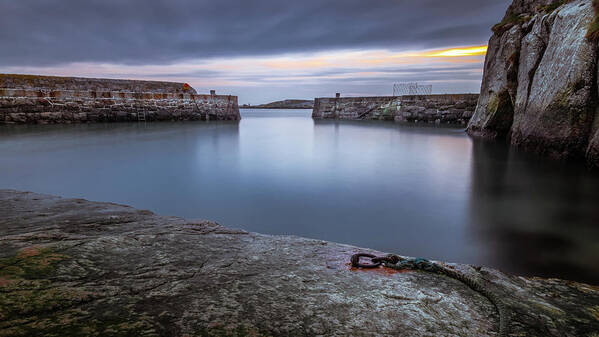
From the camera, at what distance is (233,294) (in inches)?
49.7

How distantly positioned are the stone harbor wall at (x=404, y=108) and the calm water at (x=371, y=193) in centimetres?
992

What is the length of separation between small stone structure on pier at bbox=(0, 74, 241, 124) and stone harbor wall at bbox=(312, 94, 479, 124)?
306 inches

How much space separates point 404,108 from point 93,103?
16.9 metres

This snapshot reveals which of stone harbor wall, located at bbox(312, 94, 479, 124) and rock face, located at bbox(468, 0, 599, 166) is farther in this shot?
stone harbor wall, located at bbox(312, 94, 479, 124)

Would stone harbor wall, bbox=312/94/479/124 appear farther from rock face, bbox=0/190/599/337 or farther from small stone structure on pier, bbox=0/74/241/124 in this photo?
rock face, bbox=0/190/599/337

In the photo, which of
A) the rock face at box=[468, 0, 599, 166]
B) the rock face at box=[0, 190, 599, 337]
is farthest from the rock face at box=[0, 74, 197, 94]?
the rock face at box=[0, 190, 599, 337]

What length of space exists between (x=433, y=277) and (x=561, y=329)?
0.54m

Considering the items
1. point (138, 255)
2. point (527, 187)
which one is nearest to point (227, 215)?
point (138, 255)

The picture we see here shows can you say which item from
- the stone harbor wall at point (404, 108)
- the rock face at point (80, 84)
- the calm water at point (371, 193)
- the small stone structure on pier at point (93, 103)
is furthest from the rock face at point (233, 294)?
the rock face at point (80, 84)

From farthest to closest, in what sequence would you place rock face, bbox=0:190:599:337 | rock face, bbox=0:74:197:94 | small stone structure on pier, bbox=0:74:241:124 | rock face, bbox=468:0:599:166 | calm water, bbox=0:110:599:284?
rock face, bbox=0:74:197:94 → small stone structure on pier, bbox=0:74:241:124 → rock face, bbox=468:0:599:166 → calm water, bbox=0:110:599:284 → rock face, bbox=0:190:599:337

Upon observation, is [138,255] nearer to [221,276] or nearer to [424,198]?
[221,276]

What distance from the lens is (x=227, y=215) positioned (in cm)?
359

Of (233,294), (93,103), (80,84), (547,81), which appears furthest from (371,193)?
(80,84)

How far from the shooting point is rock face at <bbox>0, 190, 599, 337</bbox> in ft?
3.35
